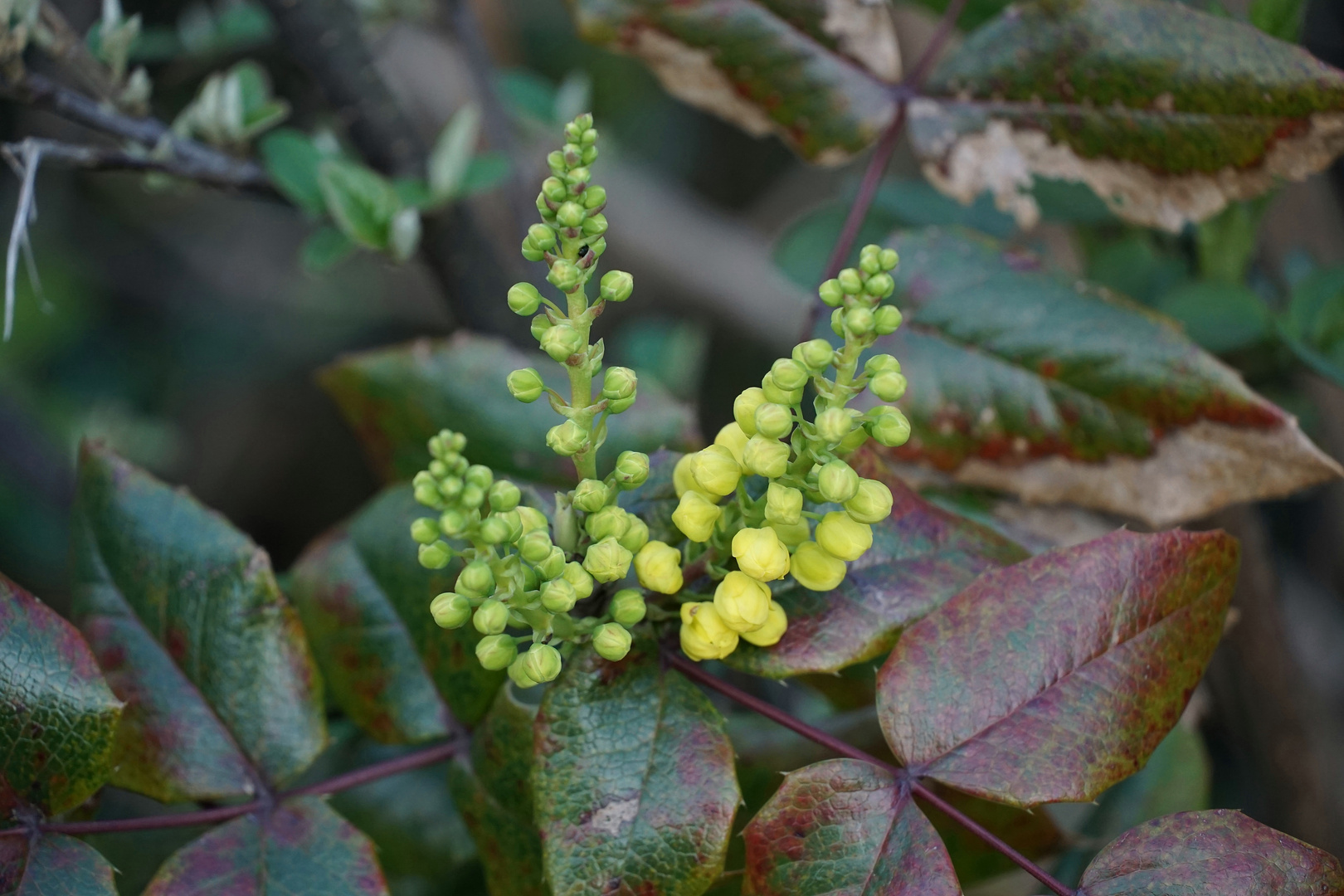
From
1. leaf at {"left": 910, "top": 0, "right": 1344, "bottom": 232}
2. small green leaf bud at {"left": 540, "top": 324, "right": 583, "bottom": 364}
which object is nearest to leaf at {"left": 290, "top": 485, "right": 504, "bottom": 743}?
small green leaf bud at {"left": 540, "top": 324, "right": 583, "bottom": 364}

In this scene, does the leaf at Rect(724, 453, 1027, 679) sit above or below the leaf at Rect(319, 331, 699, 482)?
above

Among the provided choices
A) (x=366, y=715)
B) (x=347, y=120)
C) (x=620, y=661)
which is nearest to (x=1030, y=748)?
(x=620, y=661)

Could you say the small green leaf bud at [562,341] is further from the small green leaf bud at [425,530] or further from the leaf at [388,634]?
the leaf at [388,634]

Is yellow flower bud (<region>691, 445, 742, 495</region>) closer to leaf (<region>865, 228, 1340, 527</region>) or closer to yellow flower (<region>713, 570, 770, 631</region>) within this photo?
yellow flower (<region>713, 570, 770, 631</region>)

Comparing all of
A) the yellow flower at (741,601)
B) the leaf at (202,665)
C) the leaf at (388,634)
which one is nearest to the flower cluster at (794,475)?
the yellow flower at (741,601)

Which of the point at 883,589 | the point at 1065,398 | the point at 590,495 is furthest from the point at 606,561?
the point at 1065,398

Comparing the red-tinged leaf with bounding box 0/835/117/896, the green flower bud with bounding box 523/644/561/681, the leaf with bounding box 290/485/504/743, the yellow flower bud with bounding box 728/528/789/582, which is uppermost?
the yellow flower bud with bounding box 728/528/789/582

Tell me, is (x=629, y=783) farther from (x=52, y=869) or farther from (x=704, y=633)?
(x=52, y=869)
